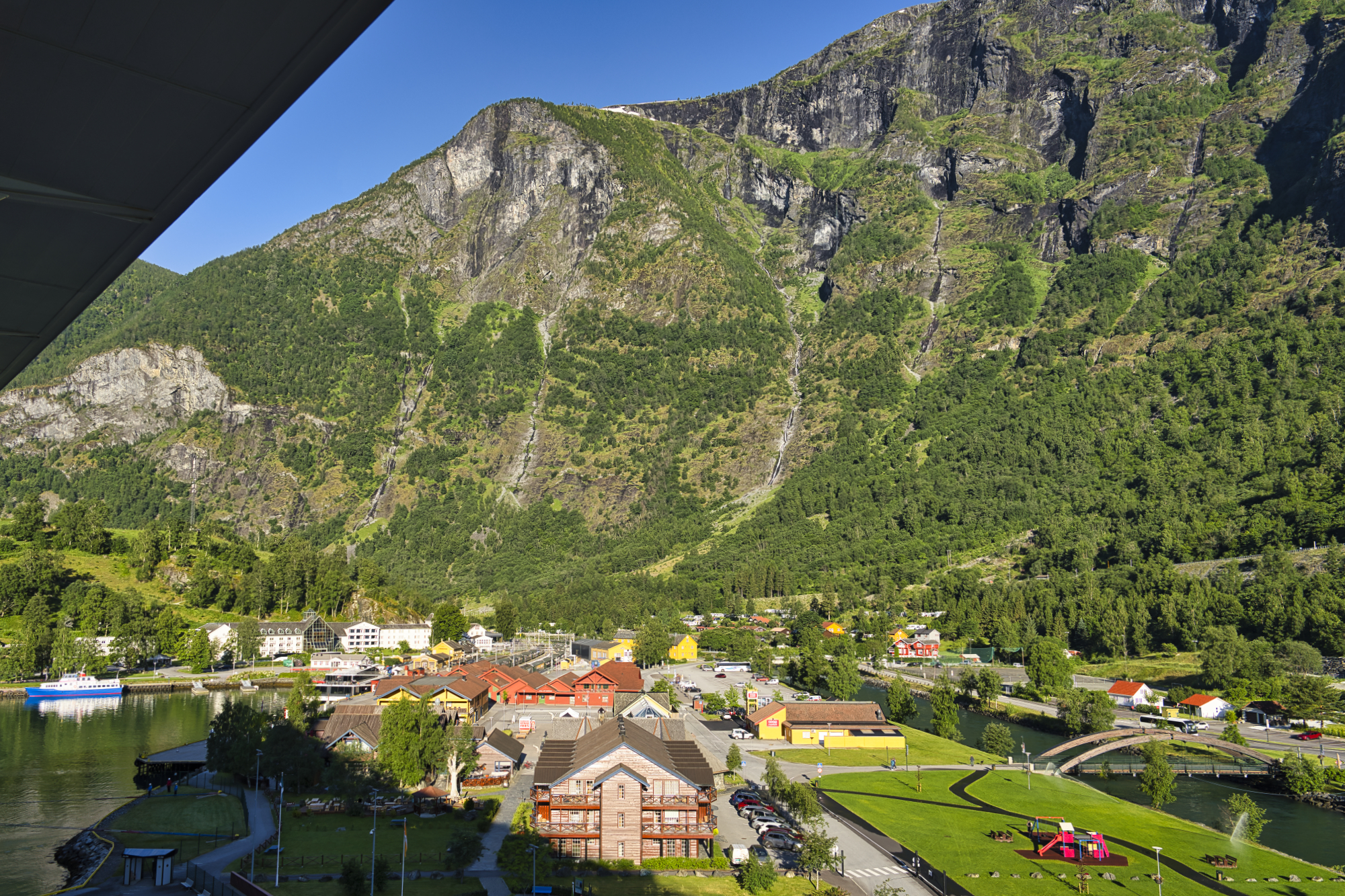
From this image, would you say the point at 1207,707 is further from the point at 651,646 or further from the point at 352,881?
the point at 352,881

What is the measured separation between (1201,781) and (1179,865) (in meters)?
26.1

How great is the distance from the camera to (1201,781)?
61688 mm

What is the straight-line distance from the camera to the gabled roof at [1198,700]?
3204 inches

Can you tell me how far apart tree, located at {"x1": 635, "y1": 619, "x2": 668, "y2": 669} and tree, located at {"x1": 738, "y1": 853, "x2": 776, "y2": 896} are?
72.8 m

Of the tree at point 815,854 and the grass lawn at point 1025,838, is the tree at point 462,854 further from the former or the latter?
the grass lawn at point 1025,838

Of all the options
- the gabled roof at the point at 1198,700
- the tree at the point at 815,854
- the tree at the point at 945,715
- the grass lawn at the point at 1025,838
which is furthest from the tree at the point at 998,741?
the tree at the point at 815,854

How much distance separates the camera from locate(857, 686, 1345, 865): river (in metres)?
45.8

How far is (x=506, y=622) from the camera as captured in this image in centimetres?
13362

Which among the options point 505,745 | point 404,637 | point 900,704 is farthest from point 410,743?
point 404,637

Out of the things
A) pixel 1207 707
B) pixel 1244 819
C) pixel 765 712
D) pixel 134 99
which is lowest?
pixel 1207 707

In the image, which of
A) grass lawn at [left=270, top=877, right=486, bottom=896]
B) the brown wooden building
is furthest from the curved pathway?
grass lawn at [left=270, top=877, right=486, bottom=896]

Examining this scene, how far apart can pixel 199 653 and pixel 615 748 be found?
8038cm

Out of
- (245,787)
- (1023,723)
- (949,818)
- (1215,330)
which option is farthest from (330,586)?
(1215,330)

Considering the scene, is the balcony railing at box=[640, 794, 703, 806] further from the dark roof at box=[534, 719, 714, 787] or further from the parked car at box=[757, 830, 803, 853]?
the parked car at box=[757, 830, 803, 853]
